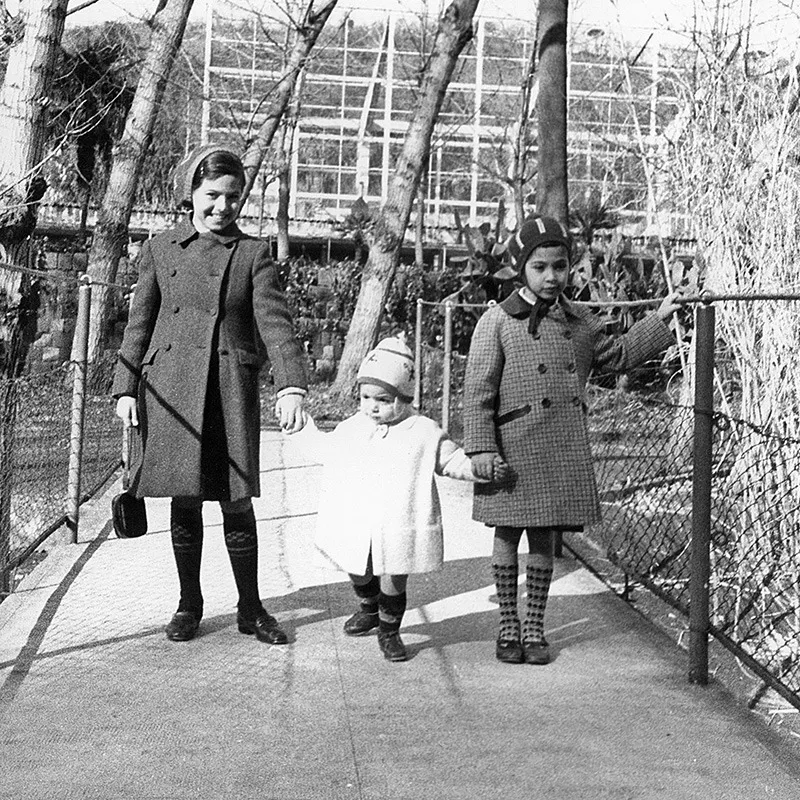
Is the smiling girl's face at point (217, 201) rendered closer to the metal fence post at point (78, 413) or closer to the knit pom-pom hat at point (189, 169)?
the knit pom-pom hat at point (189, 169)

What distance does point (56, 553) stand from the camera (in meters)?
6.54

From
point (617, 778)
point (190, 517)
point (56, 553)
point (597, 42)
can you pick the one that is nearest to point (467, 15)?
point (56, 553)

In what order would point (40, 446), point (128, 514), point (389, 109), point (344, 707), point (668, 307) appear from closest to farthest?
point (344, 707) → point (668, 307) → point (128, 514) → point (40, 446) → point (389, 109)

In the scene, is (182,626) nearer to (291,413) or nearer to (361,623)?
(361,623)

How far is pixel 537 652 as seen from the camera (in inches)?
188

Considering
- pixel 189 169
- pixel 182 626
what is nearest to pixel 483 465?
pixel 182 626

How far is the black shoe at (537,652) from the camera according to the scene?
15.6 feet

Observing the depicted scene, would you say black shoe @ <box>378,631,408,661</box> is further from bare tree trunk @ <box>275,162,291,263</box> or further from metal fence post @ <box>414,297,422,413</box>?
bare tree trunk @ <box>275,162,291,263</box>

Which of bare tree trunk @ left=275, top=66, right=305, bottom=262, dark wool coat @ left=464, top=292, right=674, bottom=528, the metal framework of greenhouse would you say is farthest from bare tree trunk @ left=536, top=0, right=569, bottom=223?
the metal framework of greenhouse

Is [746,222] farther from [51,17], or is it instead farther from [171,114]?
[171,114]

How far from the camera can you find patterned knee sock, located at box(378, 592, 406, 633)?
4773 mm

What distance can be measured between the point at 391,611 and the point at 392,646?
0.38ft

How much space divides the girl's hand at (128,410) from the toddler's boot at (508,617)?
1359 mm

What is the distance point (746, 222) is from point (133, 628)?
9.13 feet
